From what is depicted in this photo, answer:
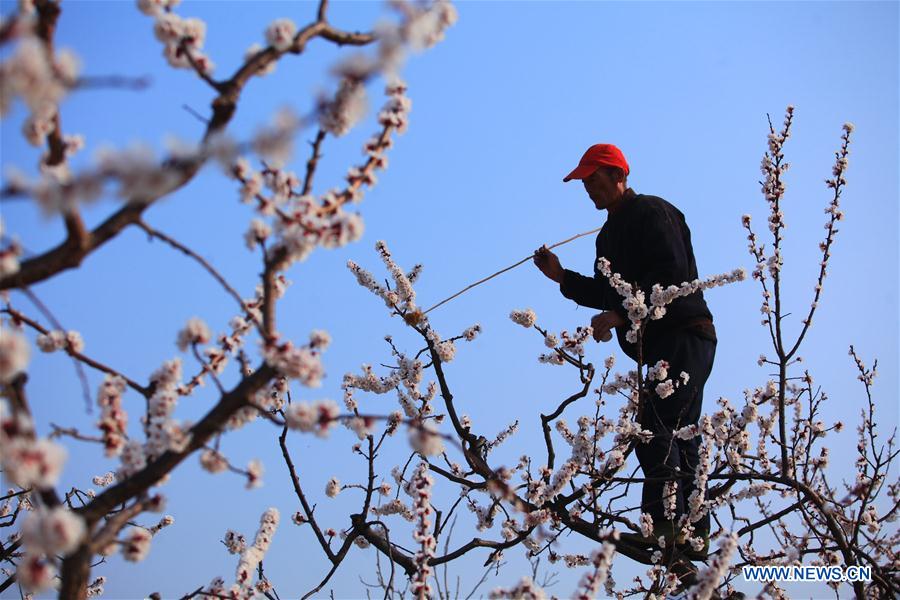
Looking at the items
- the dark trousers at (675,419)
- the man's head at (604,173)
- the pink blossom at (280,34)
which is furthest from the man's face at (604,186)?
the pink blossom at (280,34)

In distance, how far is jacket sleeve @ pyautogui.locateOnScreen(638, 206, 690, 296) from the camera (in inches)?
156

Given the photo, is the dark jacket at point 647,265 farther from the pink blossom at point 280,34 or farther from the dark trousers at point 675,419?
the pink blossom at point 280,34

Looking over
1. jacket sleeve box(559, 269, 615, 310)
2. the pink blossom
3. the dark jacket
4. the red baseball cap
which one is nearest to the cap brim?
the red baseball cap

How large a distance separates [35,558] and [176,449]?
0.35 metres

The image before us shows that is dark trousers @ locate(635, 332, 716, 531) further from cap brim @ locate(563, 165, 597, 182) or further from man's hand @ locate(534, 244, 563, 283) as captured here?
cap brim @ locate(563, 165, 597, 182)

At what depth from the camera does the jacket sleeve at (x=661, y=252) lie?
3.97 m

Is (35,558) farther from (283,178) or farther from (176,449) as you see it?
(283,178)

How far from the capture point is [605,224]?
175 inches

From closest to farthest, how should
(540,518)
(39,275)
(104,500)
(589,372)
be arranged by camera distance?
(39,275) → (104,500) → (540,518) → (589,372)

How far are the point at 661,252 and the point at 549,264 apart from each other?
0.71 m

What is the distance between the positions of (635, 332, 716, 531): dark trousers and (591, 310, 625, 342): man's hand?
0.26 metres

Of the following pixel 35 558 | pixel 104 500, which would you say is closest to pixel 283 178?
pixel 104 500

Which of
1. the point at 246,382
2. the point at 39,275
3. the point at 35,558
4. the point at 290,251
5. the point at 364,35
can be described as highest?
the point at 364,35

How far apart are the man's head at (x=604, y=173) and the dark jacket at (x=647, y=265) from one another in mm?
102
